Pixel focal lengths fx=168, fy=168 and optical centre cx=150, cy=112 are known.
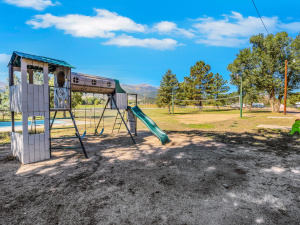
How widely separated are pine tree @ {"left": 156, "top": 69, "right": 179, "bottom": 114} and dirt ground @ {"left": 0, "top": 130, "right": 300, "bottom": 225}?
27926 mm

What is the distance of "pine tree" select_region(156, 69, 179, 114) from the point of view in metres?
34.0

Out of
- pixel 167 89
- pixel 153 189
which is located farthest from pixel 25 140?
pixel 167 89

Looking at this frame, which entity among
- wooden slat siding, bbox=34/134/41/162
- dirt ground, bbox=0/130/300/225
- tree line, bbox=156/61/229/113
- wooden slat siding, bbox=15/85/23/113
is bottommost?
dirt ground, bbox=0/130/300/225

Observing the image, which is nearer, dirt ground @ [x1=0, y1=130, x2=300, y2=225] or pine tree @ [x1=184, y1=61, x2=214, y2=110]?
dirt ground @ [x1=0, y1=130, x2=300, y2=225]

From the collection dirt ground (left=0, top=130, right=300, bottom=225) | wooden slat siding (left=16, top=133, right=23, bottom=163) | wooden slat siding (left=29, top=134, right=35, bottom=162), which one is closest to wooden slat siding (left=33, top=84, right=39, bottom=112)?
wooden slat siding (left=29, top=134, right=35, bottom=162)

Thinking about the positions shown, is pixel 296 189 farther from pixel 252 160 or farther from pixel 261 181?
pixel 252 160

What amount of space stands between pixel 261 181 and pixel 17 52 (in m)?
8.29

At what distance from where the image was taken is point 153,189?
3803 millimetres

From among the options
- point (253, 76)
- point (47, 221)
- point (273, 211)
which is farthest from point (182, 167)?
point (253, 76)

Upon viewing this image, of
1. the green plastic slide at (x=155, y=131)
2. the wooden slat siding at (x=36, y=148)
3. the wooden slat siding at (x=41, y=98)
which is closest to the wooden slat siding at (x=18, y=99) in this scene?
the wooden slat siding at (x=41, y=98)

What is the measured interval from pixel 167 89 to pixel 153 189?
103 feet

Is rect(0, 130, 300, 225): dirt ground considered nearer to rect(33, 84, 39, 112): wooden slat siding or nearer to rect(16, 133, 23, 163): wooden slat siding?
rect(16, 133, 23, 163): wooden slat siding

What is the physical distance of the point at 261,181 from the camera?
13.7ft

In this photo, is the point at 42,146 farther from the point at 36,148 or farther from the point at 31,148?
the point at 31,148
